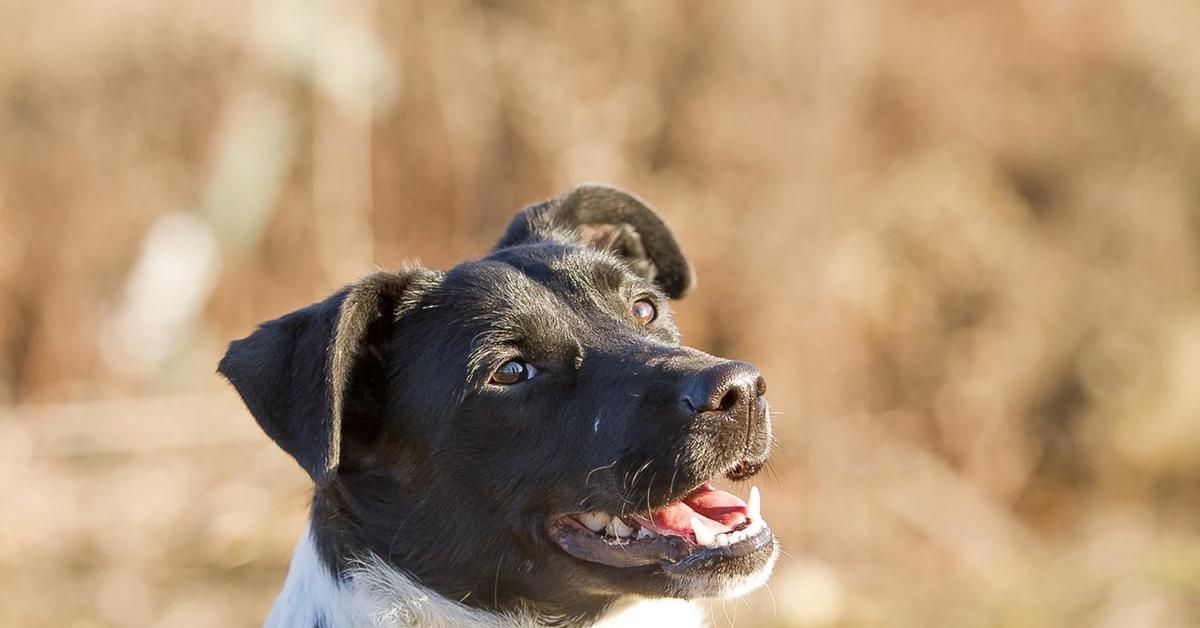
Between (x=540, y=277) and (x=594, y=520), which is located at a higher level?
(x=540, y=277)

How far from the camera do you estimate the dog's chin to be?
337cm

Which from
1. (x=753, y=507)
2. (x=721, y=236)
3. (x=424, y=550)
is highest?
(x=721, y=236)

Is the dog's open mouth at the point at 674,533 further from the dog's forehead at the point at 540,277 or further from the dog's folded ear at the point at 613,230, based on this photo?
the dog's folded ear at the point at 613,230

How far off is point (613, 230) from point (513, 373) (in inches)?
44.2

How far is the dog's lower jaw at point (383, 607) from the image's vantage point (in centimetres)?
370

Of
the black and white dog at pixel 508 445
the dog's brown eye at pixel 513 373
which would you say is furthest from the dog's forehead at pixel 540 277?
the dog's brown eye at pixel 513 373

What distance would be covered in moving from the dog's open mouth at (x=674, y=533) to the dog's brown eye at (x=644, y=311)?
628mm

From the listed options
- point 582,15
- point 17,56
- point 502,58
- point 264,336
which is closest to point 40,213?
point 17,56

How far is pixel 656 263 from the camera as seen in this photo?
15.4 ft

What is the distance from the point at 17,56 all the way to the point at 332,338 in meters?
8.72

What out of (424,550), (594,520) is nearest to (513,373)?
(594,520)

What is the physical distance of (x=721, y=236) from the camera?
9.42 m

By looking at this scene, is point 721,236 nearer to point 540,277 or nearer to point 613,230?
point 613,230

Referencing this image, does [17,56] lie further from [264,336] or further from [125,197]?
[264,336]
